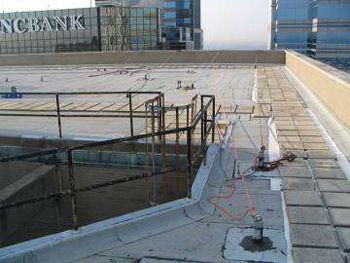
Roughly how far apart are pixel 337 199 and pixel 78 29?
2143 inches

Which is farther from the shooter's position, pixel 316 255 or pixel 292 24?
pixel 292 24

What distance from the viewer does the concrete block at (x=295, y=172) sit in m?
6.40

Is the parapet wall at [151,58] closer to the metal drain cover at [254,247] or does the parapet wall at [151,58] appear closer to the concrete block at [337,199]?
the concrete block at [337,199]

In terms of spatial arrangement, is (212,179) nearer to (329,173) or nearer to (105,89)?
(329,173)

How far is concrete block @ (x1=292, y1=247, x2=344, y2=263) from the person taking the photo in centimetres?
416

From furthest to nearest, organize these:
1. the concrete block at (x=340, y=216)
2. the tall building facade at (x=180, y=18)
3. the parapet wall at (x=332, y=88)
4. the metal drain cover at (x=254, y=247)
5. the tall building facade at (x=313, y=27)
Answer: the tall building facade at (x=180, y=18)
the tall building facade at (x=313, y=27)
the parapet wall at (x=332, y=88)
the concrete block at (x=340, y=216)
the metal drain cover at (x=254, y=247)

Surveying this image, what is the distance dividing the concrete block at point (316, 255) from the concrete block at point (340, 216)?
0.61 m

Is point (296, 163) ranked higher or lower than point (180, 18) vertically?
lower

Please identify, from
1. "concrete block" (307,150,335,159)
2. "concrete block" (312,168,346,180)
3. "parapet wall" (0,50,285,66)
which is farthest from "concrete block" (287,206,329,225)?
"parapet wall" (0,50,285,66)

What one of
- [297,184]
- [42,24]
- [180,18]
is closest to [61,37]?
[42,24]

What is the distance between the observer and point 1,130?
35.5ft

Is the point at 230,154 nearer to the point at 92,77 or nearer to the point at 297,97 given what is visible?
the point at 297,97

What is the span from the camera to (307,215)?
5.09 metres

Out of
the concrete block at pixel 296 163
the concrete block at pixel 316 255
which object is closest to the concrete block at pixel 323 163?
the concrete block at pixel 296 163
